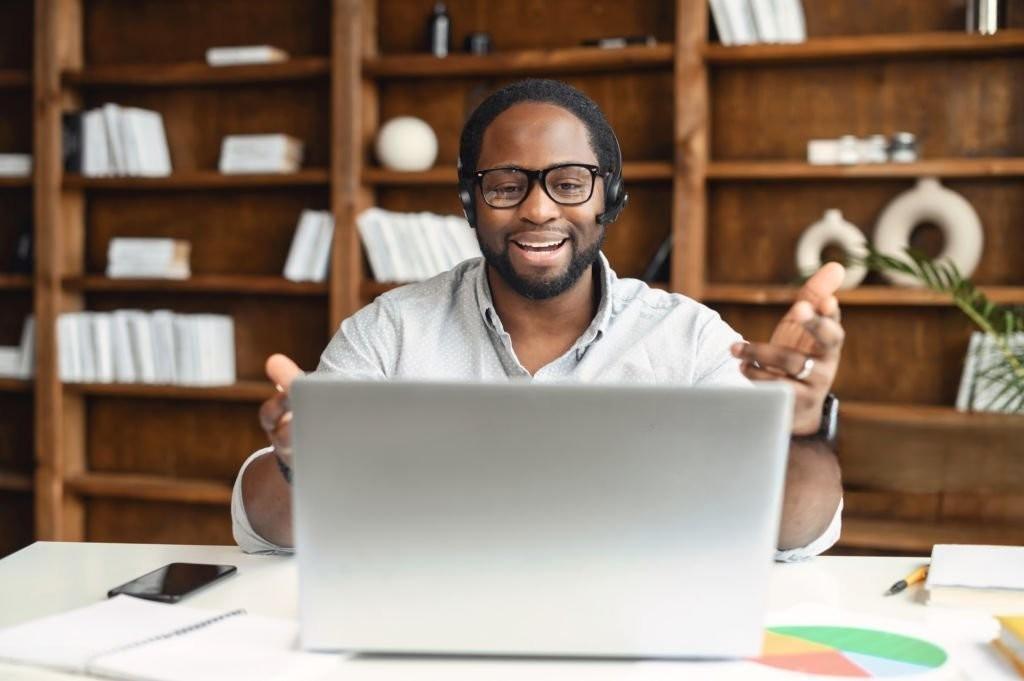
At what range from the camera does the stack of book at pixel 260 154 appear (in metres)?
3.28

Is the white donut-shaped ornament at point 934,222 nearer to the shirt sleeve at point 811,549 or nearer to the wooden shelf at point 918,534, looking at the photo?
the wooden shelf at point 918,534

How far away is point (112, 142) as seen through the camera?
3.43m

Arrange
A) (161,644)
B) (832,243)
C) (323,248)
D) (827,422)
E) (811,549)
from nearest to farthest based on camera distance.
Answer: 1. (161,644)
2. (827,422)
3. (811,549)
4. (832,243)
5. (323,248)

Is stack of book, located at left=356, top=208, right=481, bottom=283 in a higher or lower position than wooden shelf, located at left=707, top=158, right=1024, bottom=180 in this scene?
lower

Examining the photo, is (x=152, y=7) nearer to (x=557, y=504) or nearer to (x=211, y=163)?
(x=211, y=163)

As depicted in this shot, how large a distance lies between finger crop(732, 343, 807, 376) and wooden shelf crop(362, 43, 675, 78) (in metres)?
1.99

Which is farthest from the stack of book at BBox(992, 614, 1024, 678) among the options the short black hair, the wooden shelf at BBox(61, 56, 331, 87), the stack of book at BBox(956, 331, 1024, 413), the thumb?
the wooden shelf at BBox(61, 56, 331, 87)

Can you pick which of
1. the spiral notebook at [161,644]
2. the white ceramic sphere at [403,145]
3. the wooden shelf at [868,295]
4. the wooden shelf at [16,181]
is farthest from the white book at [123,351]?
the spiral notebook at [161,644]

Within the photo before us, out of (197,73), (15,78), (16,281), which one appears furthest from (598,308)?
(15,78)

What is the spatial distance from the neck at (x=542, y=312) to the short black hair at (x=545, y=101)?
0.20m

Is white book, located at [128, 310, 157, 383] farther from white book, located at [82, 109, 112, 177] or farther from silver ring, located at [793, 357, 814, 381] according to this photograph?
silver ring, located at [793, 357, 814, 381]

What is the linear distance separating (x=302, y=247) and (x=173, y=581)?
218 cm

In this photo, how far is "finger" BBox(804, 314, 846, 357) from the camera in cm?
107

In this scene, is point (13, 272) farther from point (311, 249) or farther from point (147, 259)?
point (311, 249)
